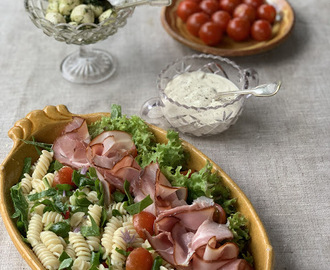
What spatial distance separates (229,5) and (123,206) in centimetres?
203

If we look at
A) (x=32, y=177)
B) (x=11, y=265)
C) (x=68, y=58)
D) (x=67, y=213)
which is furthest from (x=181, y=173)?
(x=68, y=58)

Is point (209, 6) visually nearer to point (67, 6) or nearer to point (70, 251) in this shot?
point (67, 6)

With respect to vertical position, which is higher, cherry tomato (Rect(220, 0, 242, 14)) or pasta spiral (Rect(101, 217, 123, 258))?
pasta spiral (Rect(101, 217, 123, 258))

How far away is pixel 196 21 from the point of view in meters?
3.38

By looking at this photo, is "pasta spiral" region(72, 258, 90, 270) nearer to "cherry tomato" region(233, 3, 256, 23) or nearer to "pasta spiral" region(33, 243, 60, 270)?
"pasta spiral" region(33, 243, 60, 270)

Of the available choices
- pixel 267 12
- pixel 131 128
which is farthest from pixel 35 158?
pixel 267 12

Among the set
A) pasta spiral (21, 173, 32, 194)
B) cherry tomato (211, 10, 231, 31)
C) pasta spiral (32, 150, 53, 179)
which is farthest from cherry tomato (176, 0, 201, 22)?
pasta spiral (21, 173, 32, 194)

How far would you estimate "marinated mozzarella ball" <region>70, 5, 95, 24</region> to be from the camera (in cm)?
277

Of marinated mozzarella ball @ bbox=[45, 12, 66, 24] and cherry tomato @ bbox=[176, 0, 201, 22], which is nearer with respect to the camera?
→ marinated mozzarella ball @ bbox=[45, 12, 66, 24]

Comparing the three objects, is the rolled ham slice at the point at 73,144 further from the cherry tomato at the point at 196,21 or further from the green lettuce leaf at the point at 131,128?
the cherry tomato at the point at 196,21

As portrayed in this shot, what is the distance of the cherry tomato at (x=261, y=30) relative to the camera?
3.30 meters

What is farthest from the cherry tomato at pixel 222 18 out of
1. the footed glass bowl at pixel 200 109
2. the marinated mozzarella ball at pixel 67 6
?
the marinated mozzarella ball at pixel 67 6

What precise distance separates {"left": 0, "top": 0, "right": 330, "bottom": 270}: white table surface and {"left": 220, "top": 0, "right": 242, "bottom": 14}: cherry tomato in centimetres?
45

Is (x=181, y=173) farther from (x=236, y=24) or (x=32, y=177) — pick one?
(x=236, y=24)
